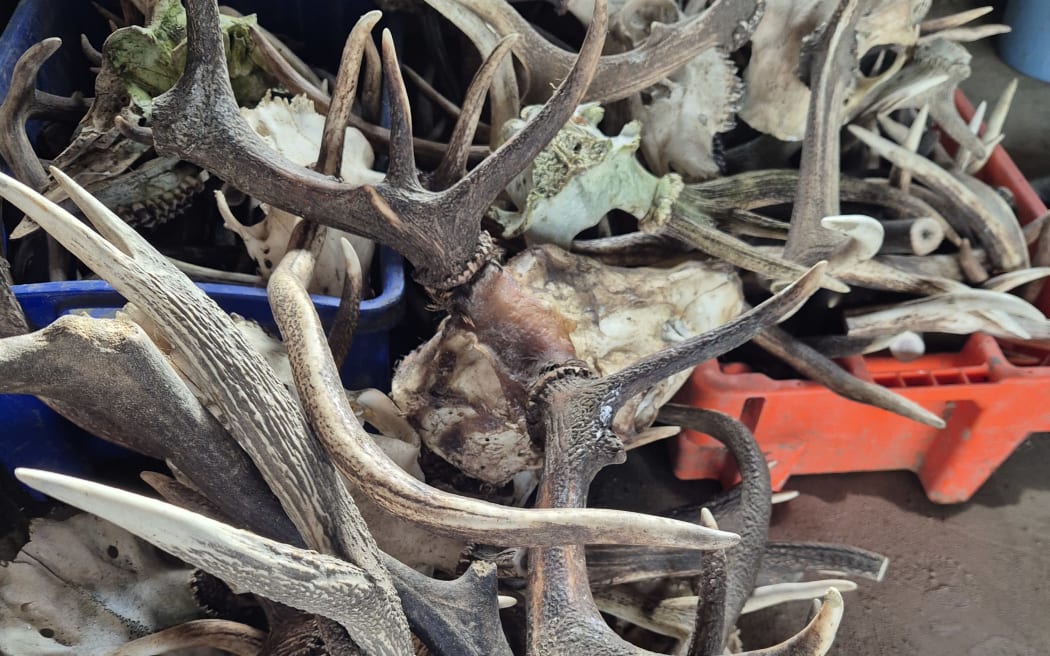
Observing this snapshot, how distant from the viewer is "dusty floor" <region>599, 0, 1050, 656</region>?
119 centimetres

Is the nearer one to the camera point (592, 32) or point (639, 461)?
point (592, 32)

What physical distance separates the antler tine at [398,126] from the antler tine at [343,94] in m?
0.05

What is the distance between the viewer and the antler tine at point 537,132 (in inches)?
31.7

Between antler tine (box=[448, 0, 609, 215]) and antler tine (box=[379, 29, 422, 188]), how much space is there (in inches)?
2.0

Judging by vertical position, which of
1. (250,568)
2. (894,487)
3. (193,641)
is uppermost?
(250,568)

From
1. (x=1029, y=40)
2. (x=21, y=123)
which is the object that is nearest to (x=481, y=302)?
(x=21, y=123)

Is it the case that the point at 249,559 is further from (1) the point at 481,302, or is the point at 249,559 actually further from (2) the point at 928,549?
(2) the point at 928,549

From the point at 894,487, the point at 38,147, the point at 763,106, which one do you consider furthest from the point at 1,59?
the point at 894,487

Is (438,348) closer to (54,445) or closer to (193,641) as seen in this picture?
(193,641)

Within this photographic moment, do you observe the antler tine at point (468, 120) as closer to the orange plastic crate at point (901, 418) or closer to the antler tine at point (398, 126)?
the antler tine at point (398, 126)

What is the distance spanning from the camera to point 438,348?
3.08 feet

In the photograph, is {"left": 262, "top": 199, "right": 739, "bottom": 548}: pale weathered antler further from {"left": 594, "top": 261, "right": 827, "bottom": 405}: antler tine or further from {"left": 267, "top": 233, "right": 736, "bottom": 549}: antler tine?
{"left": 594, "top": 261, "right": 827, "bottom": 405}: antler tine

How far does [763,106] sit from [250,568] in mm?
978

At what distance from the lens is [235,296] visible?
930 millimetres
